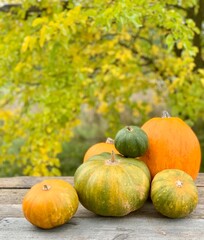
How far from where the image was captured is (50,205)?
1126 millimetres

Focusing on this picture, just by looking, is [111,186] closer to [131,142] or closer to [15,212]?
[131,142]

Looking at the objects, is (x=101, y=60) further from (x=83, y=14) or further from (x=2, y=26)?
(x=83, y=14)

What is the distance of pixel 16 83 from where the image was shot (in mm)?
2744

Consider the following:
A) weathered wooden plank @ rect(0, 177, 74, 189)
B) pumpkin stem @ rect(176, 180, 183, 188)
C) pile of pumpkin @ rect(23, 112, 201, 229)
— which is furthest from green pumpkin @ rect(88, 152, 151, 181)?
weathered wooden plank @ rect(0, 177, 74, 189)

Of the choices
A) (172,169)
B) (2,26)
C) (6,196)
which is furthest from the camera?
(2,26)

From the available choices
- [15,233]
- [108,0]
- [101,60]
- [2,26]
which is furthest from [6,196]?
[101,60]

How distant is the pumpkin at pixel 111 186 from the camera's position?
118cm

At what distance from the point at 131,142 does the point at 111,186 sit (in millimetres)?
182

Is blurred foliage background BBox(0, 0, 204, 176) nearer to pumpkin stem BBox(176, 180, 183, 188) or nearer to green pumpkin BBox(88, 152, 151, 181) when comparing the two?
green pumpkin BBox(88, 152, 151, 181)

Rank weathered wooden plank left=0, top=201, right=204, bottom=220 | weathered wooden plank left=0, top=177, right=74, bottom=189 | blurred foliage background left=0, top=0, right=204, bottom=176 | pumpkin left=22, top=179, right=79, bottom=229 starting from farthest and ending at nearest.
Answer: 1. blurred foliage background left=0, top=0, right=204, bottom=176
2. weathered wooden plank left=0, top=177, right=74, bottom=189
3. weathered wooden plank left=0, top=201, right=204, bottom=220
4. pumpkin left=22, top=179, right=79, bottom=229

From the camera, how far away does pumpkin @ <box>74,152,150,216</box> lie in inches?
46.6

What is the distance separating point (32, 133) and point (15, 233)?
5.07ft

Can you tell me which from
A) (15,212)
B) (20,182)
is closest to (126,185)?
(15,212)

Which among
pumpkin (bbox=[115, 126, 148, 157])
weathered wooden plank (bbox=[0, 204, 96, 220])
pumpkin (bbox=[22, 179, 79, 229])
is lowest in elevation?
weathered wooden plank (bbox=[0, 204, 96, 220])
